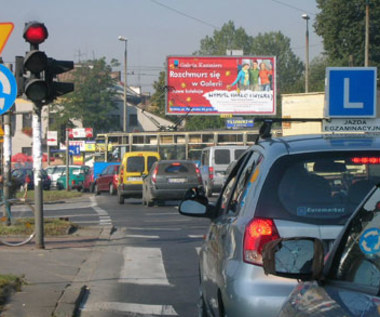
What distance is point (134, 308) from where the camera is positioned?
814 cm

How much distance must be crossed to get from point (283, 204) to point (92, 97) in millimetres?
79871

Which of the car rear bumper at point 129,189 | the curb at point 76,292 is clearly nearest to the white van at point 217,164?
the car rear bumper at point 129,189

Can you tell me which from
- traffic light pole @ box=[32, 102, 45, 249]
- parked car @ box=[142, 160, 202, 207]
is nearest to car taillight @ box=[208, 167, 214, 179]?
parked car @ box=[142, 160, 202, 207]

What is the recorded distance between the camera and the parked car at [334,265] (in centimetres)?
269

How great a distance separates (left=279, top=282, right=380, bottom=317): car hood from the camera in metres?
2.43

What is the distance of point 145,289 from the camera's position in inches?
368

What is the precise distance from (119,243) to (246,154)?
8.29m

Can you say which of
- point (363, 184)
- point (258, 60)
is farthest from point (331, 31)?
point (363, 184)

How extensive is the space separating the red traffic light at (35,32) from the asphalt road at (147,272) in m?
3.32

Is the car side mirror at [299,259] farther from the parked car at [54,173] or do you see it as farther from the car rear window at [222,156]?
the parked car at [54,173]

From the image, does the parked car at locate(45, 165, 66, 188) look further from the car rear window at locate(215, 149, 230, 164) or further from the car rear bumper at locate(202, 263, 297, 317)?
the car rear bumper at locate(202, 263, 297, 317)

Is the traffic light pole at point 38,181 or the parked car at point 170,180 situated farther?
the parked car at point 170,180

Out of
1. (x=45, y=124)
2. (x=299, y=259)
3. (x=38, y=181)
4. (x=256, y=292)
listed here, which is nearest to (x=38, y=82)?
(x=38, y=181)

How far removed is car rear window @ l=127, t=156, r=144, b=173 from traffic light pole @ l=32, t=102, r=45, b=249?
54.6 feet
